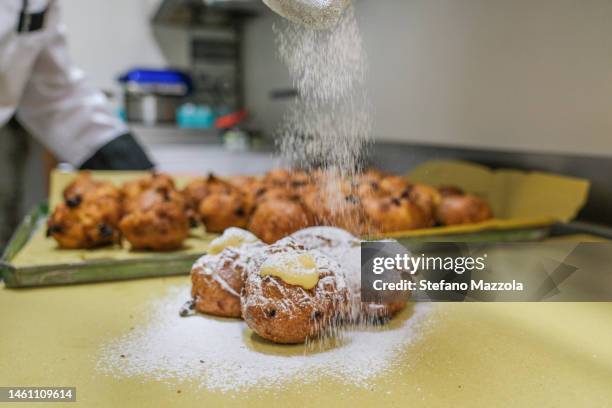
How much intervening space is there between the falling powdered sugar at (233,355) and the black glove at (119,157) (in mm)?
1695

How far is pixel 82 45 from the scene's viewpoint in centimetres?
430

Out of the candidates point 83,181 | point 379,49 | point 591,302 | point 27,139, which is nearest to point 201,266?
point 591,302

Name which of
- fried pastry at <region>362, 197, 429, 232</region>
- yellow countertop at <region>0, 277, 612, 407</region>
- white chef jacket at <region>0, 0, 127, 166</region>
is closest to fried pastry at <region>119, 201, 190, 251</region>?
yellow countertop at <region>0, 277, 612, 407</region>

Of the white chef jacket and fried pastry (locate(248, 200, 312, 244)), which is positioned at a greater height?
the white chef jacket

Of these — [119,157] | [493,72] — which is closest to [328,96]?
[493,72]

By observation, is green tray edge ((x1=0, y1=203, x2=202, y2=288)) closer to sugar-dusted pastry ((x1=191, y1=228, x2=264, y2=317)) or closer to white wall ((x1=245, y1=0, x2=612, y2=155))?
sugar-dusted pastry ((x1=191, y1=228, x2=264, y2=317))

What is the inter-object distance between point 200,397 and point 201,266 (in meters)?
0.36

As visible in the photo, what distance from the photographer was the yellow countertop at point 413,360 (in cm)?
75

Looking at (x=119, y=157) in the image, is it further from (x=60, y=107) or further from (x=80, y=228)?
(x=80, y=228)

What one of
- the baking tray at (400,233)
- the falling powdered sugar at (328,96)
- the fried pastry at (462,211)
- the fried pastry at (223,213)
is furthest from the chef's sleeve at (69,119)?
the falling powdered sugar at (328,96)

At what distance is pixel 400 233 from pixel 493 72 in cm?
86

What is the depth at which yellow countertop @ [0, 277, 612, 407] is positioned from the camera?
0.75m

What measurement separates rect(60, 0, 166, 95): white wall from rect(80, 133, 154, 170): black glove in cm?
192

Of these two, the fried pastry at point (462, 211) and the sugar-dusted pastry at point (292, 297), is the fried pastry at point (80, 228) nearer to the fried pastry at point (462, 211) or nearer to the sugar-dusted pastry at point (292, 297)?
the sugar-dusted pastry at point (292, 297)
